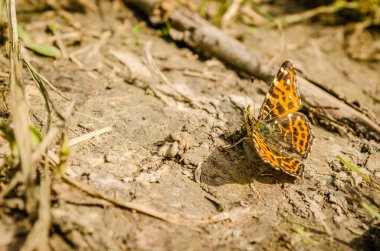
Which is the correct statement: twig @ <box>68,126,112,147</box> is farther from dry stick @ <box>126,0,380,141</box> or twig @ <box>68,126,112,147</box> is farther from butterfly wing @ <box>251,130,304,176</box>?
dry stick @ <box>126,0,380,141</box>

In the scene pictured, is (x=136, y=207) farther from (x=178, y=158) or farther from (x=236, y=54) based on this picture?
(x=236, y=54)

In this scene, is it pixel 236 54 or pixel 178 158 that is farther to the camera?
pixel 236 54

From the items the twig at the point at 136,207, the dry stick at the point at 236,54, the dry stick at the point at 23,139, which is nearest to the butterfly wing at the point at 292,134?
the dry stick at the point at 236,54

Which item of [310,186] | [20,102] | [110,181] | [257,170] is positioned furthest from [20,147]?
[310,186]

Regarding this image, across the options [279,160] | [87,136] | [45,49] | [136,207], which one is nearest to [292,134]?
[279,160]

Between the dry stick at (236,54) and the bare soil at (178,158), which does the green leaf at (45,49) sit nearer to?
the bare soil at (178,158)

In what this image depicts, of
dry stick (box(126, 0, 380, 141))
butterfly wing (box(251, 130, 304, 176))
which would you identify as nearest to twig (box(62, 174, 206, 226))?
butterfly wing (box(251, 130, 304, 176))
